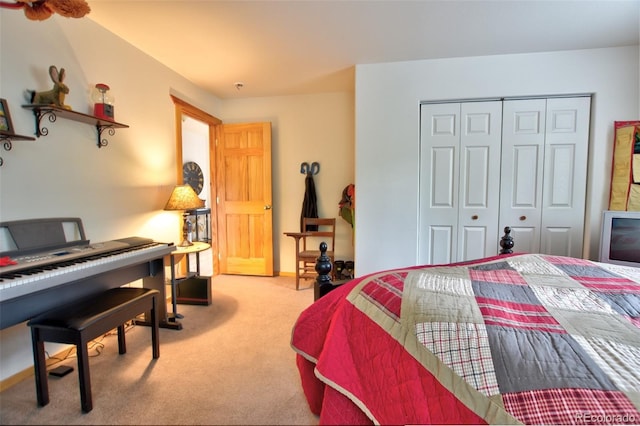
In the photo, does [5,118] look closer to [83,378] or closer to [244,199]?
[83,378]

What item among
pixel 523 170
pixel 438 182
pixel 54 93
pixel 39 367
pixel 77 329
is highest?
pixel 54 93

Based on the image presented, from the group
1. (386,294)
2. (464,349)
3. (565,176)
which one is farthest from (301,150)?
(464,349)

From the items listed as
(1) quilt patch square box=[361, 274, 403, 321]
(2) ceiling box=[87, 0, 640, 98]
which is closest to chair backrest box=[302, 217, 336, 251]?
(2) ceiling box=[87, 0, 640, 98]

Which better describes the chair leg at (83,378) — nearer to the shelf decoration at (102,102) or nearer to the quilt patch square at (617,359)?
the shelf decoration at (102,102)

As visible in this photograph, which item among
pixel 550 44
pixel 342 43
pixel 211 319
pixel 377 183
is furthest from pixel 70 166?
pixel 550 44

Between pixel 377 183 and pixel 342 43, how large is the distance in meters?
1.30

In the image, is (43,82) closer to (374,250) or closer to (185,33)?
(185,33)

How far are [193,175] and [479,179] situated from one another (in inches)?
177

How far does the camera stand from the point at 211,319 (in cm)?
253

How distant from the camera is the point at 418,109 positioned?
9.08 ft

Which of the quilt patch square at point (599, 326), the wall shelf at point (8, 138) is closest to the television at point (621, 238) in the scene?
the quilt patch square at point (599, 326)

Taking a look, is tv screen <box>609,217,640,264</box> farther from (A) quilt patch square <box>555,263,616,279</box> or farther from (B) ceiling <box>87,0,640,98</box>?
(B) ceiling <box>87,0,640,98</box>

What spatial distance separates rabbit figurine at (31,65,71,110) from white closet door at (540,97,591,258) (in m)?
3.88

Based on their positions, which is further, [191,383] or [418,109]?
[418,109]
